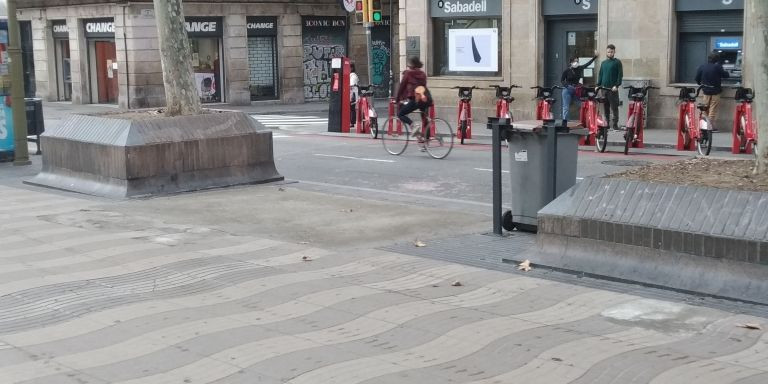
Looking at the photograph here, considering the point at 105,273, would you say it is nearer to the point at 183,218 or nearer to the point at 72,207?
the point at 183,218

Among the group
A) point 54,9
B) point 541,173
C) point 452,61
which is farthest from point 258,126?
point 54,9

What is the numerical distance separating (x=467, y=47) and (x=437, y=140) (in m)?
8.31

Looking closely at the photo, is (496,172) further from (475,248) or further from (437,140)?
(437,140)

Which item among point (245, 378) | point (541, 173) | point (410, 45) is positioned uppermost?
point (410, 45)

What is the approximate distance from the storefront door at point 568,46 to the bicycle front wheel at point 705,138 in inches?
237

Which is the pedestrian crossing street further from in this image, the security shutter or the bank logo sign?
the security shutter

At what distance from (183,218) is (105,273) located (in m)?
3.00

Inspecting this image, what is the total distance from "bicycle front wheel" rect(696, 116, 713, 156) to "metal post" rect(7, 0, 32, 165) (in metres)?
12.0

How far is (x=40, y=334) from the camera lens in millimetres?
6859

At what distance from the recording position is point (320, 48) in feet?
131

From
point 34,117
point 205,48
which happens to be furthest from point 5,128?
point 205,48

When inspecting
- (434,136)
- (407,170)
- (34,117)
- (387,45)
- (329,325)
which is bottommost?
(329,325)

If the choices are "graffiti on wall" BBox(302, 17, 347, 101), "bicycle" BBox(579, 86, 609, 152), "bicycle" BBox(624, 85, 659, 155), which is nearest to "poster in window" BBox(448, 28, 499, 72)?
"bicycle" BBox(579, 86, 609, 152)

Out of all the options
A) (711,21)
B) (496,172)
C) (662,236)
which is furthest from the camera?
(711,21)
